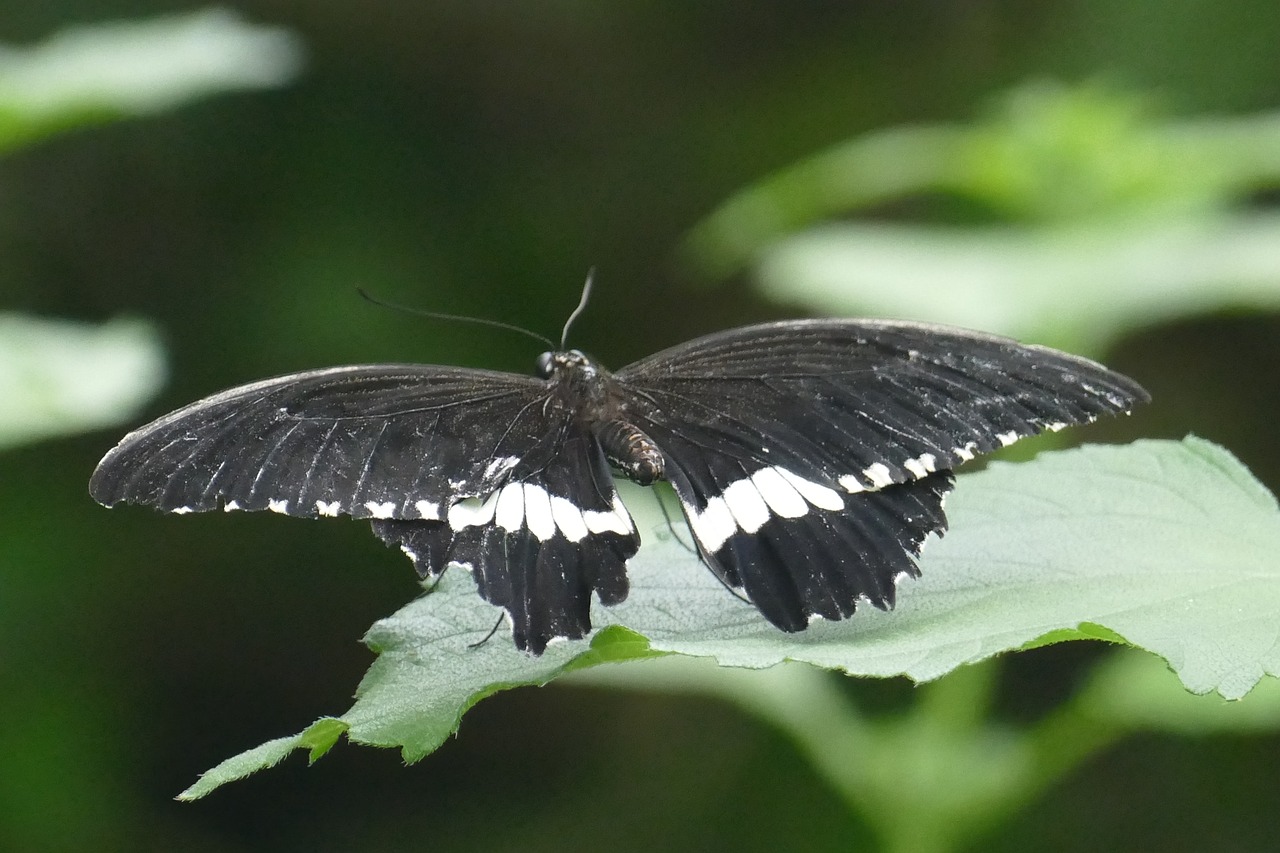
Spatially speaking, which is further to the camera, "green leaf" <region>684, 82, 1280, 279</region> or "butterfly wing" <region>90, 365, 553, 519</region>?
"green leaf" <region>684, 82, 1280, 279</region>

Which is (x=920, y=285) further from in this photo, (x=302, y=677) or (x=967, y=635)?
(x=302, y=677)

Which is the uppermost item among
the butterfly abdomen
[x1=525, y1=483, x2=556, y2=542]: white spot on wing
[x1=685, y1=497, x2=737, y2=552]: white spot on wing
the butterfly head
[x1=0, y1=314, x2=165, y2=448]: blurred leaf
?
[x1=0, y1=314, x2=165, y2=448]: blurred leaf

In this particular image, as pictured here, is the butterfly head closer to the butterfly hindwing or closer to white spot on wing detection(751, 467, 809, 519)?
the butterfly hindwing

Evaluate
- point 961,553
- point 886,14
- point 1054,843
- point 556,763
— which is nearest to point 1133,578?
point 961,553

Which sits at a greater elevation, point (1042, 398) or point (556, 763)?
point (556, 763)

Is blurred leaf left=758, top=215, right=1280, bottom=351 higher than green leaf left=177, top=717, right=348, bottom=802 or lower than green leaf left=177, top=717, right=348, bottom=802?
higher

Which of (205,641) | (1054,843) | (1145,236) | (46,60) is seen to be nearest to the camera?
(46,60)

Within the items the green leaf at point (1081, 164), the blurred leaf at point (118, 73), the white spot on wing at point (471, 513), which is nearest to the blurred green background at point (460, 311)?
the green leaf at point (1081, 164)

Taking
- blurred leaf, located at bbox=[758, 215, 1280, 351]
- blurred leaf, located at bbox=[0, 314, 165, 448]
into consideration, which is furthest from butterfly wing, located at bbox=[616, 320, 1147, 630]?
blurred leaf, located at bbox=[758, 215, 1280, 351]
